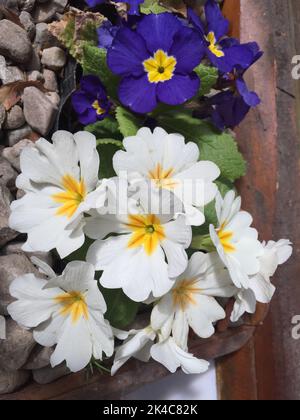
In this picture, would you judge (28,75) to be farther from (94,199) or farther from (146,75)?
(94,199)

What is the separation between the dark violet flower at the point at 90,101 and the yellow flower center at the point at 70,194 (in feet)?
1.05

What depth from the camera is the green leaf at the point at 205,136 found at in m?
1.17

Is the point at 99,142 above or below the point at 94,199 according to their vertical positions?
above

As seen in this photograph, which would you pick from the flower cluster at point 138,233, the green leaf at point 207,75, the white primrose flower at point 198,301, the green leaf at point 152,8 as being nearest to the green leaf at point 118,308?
the flower cluster at point 138,233

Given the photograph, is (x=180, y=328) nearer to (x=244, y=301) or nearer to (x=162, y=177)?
(x=244, y=301)

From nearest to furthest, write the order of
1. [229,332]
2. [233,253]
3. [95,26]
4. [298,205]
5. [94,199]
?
[94,199], [233,253], [95,26], [229,332], [298,205]

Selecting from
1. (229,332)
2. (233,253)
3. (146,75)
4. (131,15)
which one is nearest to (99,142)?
(146,75)

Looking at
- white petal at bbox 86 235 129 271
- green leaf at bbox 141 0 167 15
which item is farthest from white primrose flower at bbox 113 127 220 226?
green leaf at bbox 141 0 167 15

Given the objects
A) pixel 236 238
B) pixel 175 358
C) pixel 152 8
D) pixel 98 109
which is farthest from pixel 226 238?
pixel 152 8

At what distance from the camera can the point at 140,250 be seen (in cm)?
81

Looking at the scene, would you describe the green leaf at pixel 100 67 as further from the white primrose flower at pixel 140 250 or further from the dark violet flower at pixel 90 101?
the white primrose flower at pixel 140 250

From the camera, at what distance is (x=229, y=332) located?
1342 mm

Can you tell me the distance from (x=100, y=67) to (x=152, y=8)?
0.88 ft

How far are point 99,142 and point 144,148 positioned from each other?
0.24 metres
